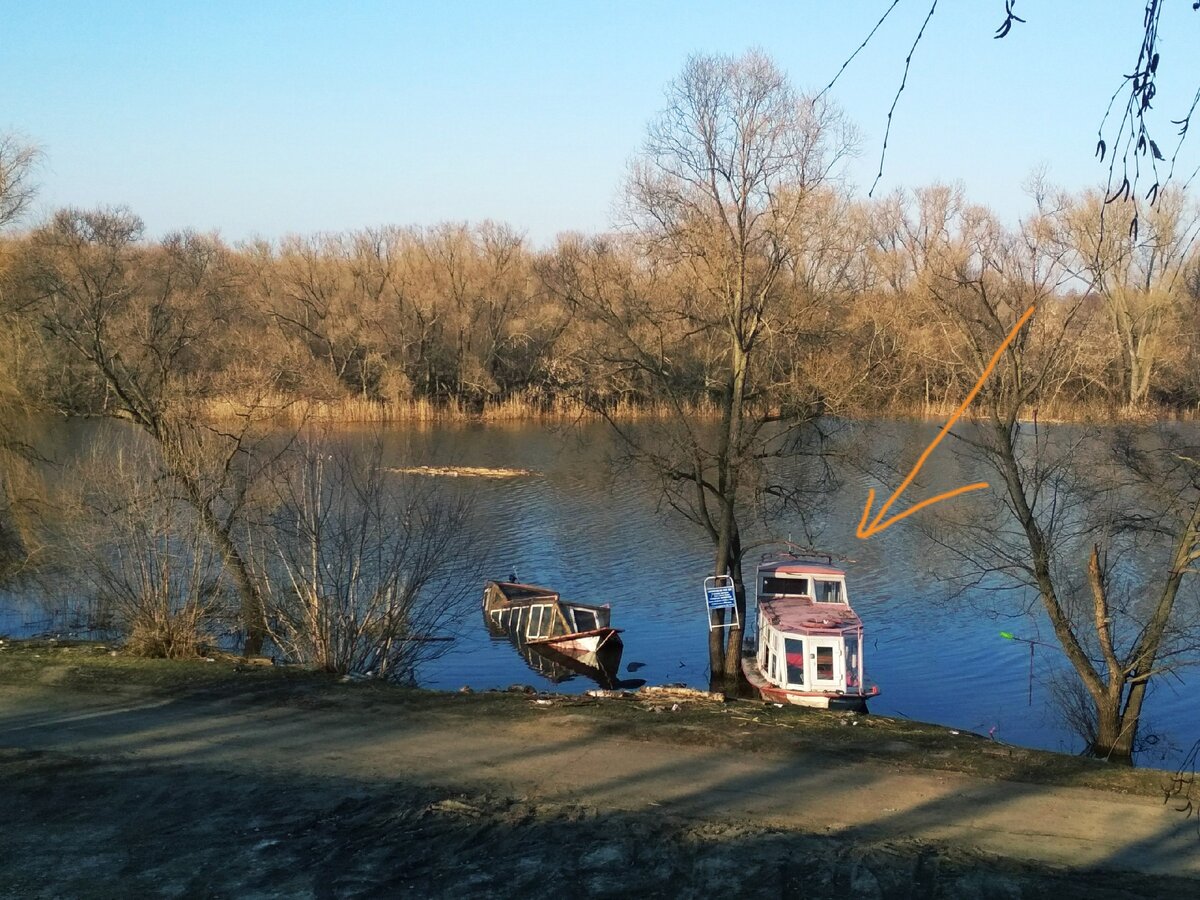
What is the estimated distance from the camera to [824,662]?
64.4ft

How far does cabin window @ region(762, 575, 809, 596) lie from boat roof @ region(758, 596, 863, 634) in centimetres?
37

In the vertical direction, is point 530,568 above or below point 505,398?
below

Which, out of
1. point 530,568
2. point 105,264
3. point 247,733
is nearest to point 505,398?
point 530,568

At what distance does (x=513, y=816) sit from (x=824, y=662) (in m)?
12.1

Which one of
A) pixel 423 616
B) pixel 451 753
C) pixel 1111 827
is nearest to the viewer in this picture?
pixel 1111 827

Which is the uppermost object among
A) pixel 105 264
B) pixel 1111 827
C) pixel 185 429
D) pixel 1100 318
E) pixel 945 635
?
pixel 105 264

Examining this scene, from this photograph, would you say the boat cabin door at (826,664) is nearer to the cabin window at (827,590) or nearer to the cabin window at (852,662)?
the cabin window at (852,662)

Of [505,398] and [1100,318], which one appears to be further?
[505,398]

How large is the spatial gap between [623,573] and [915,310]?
36.1 feet

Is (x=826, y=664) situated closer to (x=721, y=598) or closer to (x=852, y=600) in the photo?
(x=721, y=598)

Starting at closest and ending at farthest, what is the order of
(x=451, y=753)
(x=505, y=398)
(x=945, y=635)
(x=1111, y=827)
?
(x=1111, y=827), (x=451, y=753), (x=945, y=635), (x=505, y=398)

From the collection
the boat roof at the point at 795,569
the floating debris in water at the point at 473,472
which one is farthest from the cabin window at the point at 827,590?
the floating debris in water at the point at 473,472

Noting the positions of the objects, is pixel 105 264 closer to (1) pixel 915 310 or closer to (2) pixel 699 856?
(1) pixel 915 310

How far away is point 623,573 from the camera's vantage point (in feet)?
93.6
